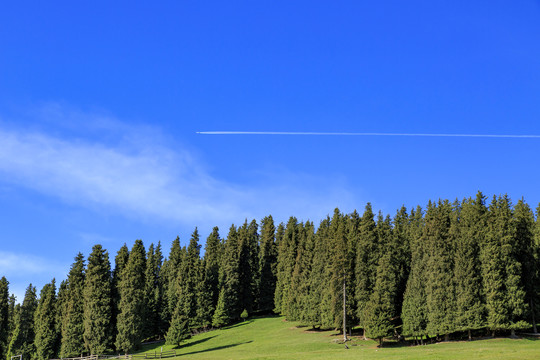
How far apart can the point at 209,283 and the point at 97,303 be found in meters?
28.2

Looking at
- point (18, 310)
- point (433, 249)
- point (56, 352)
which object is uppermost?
point (433, 249)

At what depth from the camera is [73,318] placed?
85.2 meters

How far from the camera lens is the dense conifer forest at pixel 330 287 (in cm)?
6581

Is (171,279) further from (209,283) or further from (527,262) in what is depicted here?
(527,262)

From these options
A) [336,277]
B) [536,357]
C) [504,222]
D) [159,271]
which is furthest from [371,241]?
[159,271]

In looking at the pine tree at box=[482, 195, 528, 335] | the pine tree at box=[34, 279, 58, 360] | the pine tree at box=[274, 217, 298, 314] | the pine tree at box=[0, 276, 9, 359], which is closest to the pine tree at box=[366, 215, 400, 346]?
the pine tree at box=[482, 195, 528, 335]

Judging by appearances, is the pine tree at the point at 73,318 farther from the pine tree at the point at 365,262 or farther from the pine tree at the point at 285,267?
the pine tree at the point at 365,262

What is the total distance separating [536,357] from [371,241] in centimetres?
3393

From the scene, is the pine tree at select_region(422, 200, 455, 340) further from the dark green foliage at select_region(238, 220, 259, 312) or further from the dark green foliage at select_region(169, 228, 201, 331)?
the dark green foliage at select_region(238, 220, 259, 312)

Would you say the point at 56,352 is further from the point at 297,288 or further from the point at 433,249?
the point at 433,249

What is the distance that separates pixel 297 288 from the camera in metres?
98.0

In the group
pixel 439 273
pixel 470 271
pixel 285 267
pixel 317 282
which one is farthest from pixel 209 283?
pixel 470 271

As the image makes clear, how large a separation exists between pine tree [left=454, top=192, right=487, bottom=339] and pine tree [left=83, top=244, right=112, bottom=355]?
53.1 meters

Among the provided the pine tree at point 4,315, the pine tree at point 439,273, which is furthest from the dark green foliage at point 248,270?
the pine tree at point 439,273
